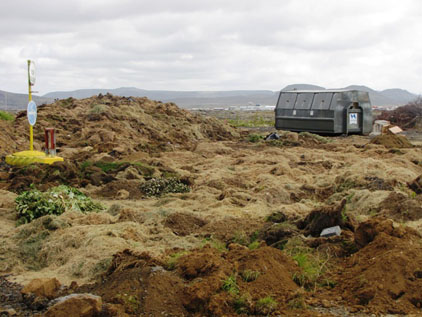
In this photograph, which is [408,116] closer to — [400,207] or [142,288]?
[400,207]

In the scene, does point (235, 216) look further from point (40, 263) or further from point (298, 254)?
point (40, 263)

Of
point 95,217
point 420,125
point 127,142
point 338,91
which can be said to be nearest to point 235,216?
point 95,217

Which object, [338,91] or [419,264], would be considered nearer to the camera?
[419,264]

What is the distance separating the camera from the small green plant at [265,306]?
517cm

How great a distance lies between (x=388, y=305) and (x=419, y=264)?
2.56ft

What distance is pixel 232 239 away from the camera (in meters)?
7.99

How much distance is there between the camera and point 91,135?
75.8ft

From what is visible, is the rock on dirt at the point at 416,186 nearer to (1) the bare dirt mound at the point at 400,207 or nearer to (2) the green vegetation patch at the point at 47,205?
(1) the bare dirt mound at the point at 400,207

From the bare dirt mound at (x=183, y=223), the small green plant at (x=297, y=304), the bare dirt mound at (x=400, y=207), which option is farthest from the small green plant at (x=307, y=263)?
the bare dirt mound at (x=400, y=207)

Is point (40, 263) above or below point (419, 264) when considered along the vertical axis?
below

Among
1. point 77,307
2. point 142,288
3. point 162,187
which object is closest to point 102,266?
point 142,288

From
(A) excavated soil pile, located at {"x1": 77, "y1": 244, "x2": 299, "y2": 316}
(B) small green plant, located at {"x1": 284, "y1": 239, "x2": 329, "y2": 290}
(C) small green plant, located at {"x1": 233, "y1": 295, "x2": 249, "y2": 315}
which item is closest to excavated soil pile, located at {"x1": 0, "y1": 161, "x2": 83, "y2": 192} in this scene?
(A) excavated soil pile, located at {"x1": 77, "y1": 244, "x2": 299, "y2": 316}

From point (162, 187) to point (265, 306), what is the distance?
7391mm

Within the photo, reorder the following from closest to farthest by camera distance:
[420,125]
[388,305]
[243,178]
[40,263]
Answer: [388,305]
[40,263]
[243,178]
[420,125]
